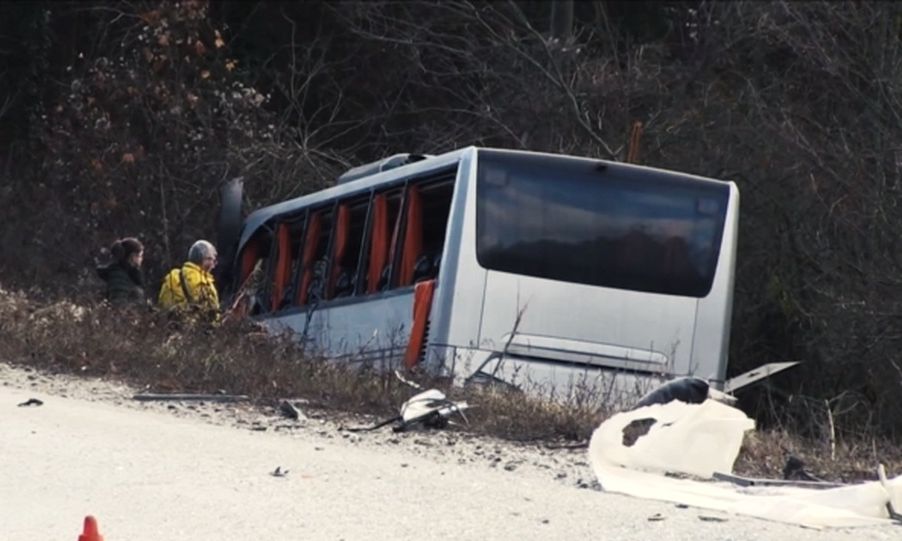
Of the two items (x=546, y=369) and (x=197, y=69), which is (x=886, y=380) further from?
(x=197, y=69)

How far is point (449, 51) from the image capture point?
28.4m

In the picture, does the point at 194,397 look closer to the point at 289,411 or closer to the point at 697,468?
the point at 289,411

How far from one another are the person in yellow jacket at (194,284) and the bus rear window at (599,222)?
2.57 meters

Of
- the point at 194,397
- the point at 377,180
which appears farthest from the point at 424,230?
the point at 194,397

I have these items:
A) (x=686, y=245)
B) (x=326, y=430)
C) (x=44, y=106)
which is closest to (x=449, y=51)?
(x=44, y=106)

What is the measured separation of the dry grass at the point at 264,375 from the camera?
34.7 ft

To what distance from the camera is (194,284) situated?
16172 millimetres

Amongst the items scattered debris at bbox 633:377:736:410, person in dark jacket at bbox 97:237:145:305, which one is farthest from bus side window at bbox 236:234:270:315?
scattered debris at bbox 633:377:736:410

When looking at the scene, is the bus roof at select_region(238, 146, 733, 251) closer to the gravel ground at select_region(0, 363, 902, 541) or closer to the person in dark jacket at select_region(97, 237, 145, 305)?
the person in dark jacket at select_region(97, 237, 145, 305)

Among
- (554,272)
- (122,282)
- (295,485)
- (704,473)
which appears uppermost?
(554,272)

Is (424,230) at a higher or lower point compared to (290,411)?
higher

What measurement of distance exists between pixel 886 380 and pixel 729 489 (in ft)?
35.0

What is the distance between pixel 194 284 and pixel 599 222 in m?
3.73

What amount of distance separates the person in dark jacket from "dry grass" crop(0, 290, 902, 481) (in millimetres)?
1533
